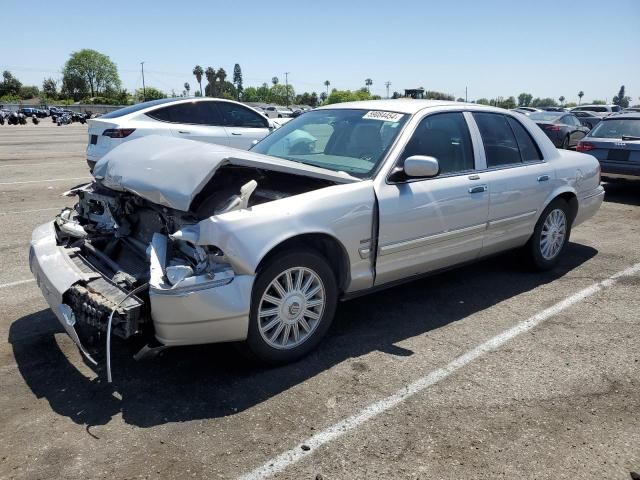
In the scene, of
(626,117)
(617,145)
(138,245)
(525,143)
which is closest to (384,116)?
(525,143)

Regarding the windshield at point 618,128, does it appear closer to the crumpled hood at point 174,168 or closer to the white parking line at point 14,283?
the crumpled hood at point 174,168

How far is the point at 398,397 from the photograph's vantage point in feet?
10.6

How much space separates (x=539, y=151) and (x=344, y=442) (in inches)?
150

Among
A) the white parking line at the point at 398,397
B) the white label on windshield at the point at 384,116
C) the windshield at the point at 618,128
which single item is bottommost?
the white parking line at the point at 398,397

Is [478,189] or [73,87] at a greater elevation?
[73,87]

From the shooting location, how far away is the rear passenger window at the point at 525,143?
520cm

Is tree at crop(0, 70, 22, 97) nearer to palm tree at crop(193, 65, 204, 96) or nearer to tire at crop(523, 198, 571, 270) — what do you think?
palm tree at crop(193, 65, 204, 96)

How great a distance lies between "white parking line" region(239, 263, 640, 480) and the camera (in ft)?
8.63

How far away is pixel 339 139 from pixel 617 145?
715cm

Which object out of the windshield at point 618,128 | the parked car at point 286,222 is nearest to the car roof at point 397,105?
the parked car at point 286,222

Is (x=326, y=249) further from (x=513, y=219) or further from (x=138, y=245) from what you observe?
(x=513, y=219)

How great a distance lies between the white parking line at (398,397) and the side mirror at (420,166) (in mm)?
1325

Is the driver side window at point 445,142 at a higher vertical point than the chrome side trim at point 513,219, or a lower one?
higher

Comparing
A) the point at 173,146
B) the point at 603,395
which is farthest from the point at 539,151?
the point at 173,146
